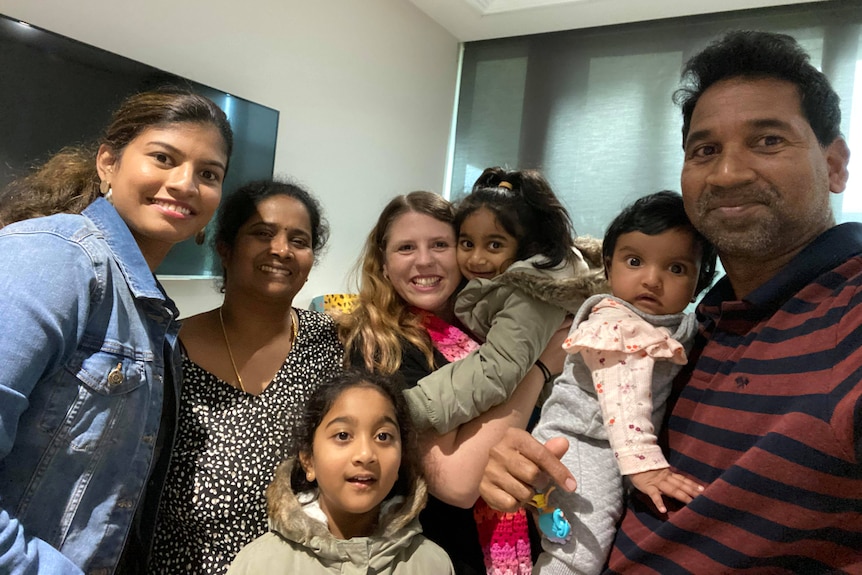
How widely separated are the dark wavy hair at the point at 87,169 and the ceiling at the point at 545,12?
9.77ft

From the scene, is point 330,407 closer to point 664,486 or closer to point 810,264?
point 664,486

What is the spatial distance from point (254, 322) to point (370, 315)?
317 millimetres

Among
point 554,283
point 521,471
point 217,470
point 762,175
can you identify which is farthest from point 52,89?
point 762,175

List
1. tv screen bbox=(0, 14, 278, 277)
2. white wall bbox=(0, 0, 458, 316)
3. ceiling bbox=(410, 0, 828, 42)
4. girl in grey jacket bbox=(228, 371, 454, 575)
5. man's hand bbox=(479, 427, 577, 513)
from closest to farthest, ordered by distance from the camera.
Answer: man's hand bbox=(479, 427, 577, 513) < girl in grey jacket bbox=(228, 371, 454, 575) < tv screen bbox=(0, 14, 278, 277) < white wall bbox=(0, 0, 458, 316) < ceiling bbox=(410, 0, 828, 42)

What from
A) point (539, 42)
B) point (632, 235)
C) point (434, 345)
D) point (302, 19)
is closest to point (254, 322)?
point (434, 345)

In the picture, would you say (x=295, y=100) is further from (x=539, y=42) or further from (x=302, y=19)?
(x=539, y=42)

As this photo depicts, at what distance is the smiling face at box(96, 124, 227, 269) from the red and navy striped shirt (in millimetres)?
1118

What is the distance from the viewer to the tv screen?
6.20ft

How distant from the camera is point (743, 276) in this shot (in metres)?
1.18

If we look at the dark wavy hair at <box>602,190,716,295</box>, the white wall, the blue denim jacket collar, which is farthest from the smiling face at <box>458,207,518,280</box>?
the white wall

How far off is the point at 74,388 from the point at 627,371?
103 cm

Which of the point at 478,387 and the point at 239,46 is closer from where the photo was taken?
the point at 478,387

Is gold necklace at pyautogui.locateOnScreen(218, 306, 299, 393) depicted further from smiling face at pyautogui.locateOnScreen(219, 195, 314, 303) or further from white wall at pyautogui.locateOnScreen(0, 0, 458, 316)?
white wall at pyautogui.locateOnScreen(0, 0, 458, 316)

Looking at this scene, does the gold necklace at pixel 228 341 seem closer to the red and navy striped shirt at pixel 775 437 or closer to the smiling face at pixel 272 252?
the smiling face at pixel 272 252
